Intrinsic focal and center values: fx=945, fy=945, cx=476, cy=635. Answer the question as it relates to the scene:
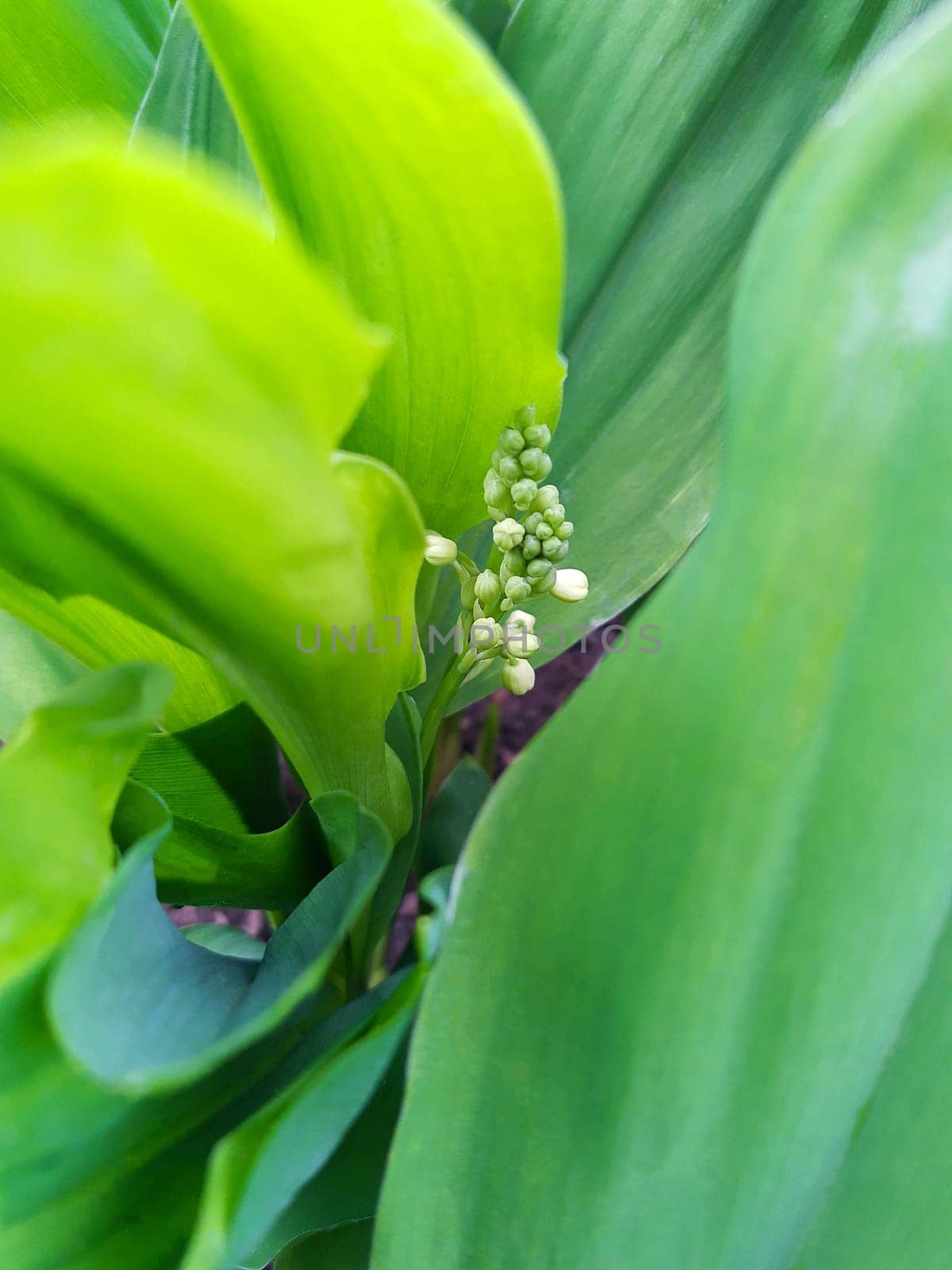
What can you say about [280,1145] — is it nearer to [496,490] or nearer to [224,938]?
[496,490]

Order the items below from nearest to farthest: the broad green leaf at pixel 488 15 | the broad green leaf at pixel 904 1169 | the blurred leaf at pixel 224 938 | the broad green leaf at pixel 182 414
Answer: the broad green leaf at pixel 182 414 < the broad green leaf at pixel 904 1169 < the broad green leaf at pixel 488 15 < the blurred leaf at pixel 224 938

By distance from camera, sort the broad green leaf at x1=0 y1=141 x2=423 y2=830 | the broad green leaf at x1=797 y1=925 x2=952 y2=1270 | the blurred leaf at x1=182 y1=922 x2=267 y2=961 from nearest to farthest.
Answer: the broad green leaf at x1=0 y1=141 x2=423 y2=830
the broad green leaf at x1=797 y1=925 x2=952 y2=1270
the blurred leaf at x1=182 y1=922 x2=267 y2=961

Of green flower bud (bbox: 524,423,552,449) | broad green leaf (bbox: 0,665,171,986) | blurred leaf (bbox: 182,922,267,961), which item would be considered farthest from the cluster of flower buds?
blurred leaf (bbox: 182,922,267,961)

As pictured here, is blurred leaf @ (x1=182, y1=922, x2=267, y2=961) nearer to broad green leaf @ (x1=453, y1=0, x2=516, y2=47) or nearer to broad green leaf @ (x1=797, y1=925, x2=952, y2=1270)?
broad green leaf @ (x1=797, y1=925, x2=952, y2=1270)

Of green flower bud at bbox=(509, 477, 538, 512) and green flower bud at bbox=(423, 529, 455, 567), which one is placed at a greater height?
green flower bud at bbox=(509, 477, 538, 512)

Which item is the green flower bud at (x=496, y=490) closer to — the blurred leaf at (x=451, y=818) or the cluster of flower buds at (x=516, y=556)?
the cluster of flower buds at (x=516, y=556)

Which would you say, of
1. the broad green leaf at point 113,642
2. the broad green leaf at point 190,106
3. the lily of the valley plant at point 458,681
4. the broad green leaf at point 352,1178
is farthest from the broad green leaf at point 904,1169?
the broad green leaf at point 190,106

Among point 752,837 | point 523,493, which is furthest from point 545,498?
point 752,837
